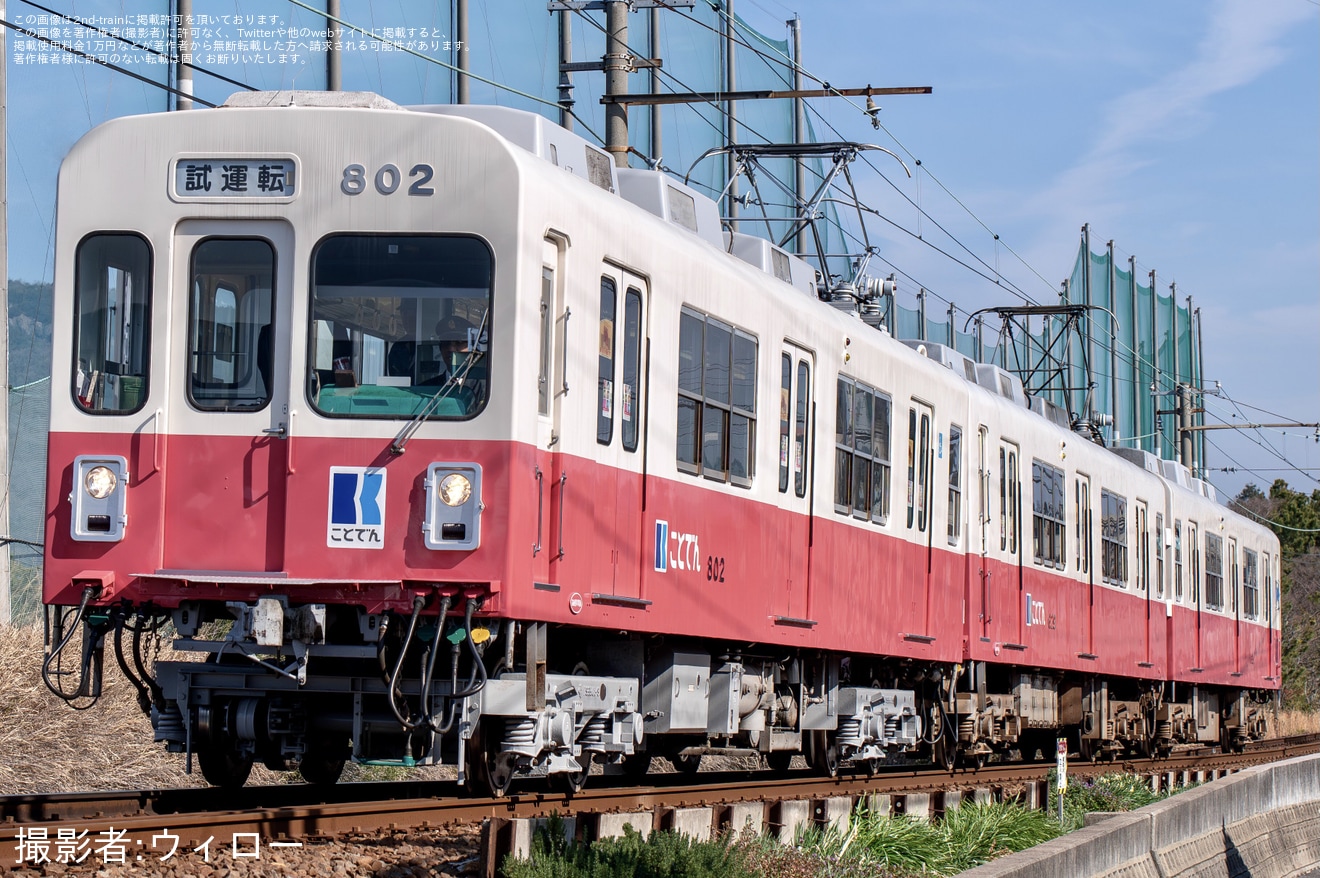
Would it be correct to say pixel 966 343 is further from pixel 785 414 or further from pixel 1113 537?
pixel 785 414

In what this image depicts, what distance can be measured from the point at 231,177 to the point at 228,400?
1162mm

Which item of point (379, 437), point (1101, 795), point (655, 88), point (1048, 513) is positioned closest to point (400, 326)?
point (379, 437)

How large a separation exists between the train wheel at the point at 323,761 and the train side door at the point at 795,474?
316 centimetres

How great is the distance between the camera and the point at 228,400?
28.9 feet

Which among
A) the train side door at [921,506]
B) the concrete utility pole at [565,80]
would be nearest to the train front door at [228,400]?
the concrete utility pole at [565,80]

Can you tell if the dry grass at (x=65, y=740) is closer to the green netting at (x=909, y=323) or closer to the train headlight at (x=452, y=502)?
the train headlight at (x=452, y=502)

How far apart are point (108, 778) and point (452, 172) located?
6.04 meters

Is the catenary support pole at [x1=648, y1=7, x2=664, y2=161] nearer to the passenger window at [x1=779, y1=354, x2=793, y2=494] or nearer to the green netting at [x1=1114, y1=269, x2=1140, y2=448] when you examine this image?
the passenger window at [x1=779, y1=354, x2=793, y2=494]

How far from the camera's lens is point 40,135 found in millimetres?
17547

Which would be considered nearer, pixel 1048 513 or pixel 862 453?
pixel 862 453

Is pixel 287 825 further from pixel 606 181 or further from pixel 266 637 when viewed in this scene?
pixel 606 181

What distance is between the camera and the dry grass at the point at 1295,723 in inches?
1519

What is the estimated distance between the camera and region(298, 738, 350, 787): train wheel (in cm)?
926

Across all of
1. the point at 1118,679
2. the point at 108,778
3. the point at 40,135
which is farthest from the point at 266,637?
the point at 1118,679
